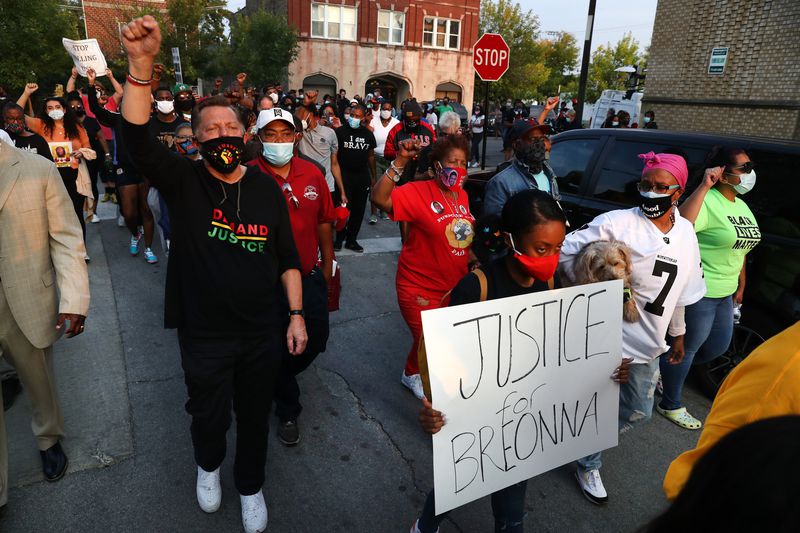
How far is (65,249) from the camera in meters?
2.81

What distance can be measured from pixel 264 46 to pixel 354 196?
81.3 feet

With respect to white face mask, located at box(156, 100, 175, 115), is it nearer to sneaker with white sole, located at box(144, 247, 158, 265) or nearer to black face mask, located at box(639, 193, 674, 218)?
sneaker with white sole, located at box(144, 247, 158, 265)

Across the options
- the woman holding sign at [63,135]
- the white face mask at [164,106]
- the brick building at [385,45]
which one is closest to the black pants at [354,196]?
the white face mask at [164,106]

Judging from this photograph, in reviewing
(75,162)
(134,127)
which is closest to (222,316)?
(134,127)

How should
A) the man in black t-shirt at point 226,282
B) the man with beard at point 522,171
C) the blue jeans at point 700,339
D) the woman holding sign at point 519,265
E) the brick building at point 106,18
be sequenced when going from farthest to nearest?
the brick building at point 106,18 → the man with beard at point 522,171 → the blue jeans at point 700,339 → the man in black t-shirt at point 226,282 → the woman holding sign at point 519,265

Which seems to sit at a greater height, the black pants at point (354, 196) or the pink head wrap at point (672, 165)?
the pink head wrap at point (672, 165)

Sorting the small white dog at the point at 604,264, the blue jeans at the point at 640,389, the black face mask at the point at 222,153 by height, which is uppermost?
the black face mask at the point at 222,153

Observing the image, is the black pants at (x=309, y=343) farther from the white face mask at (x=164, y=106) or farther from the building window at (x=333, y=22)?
the building window at (x=333, y=22)

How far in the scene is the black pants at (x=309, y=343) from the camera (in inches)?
127

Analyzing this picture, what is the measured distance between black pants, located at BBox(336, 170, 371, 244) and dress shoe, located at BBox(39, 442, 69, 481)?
4.83 m

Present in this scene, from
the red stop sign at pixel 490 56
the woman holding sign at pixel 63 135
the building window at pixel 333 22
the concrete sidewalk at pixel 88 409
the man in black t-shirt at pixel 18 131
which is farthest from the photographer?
the building window at pixel 333 22

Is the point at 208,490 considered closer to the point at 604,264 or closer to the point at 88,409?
the point at 88,409

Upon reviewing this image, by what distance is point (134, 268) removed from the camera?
21.0ft

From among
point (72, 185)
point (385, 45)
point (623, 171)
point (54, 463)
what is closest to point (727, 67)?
point (623, 171)
